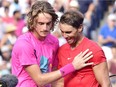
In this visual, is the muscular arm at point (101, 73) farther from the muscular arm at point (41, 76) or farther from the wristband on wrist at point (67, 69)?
the muscular arm at point (41, 76)

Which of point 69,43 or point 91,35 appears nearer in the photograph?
point 69,43

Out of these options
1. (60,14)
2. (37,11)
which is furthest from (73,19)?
(60,14)

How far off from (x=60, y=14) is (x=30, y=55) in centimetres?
549

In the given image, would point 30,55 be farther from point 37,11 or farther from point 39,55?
point 37,11

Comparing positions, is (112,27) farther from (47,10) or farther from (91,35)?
(47,10)

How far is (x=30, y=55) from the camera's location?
4574 millimetres

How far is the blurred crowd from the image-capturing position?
9.71m

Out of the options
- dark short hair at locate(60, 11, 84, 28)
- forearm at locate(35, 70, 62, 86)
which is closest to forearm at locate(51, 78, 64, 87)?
forearm at locate(35, 70, 62, 86)

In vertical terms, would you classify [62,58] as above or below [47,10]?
below

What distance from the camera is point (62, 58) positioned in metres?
4.71

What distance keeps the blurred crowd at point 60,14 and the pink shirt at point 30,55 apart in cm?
412

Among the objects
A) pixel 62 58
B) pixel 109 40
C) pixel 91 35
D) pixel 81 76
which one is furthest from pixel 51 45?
pixel 91 35

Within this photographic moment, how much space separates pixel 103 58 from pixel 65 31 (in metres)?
0.42

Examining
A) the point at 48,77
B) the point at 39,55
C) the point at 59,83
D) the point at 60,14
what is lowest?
the point at 60,14
